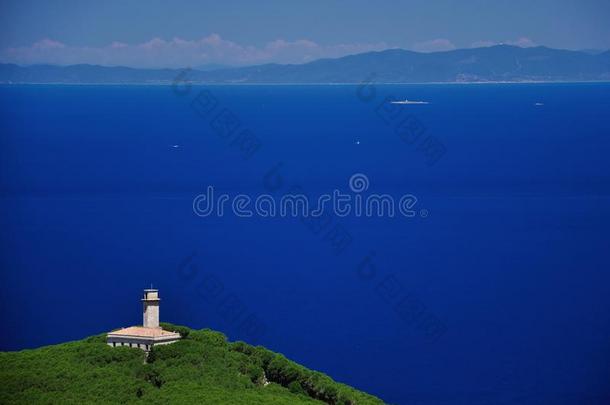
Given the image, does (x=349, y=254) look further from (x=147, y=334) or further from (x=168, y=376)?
(x=168, y=376)

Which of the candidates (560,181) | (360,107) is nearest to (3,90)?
(360,107)

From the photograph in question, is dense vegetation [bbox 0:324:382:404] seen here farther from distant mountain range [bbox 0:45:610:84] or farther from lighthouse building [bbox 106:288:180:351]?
distant mountain range [bbox 0:45:610:84]

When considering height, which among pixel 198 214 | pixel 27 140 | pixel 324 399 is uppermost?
pixel 27 140

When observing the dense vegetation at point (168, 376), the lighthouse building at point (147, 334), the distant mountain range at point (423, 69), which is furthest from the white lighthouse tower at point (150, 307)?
the distant mountain range at point (423, 69)

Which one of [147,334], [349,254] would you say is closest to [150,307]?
[147,334]

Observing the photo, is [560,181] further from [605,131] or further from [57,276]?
[57,276]

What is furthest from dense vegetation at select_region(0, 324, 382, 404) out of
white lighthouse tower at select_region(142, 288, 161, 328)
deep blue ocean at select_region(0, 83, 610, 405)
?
deep blue ocean at select_region(0, 83, 610, 405)
